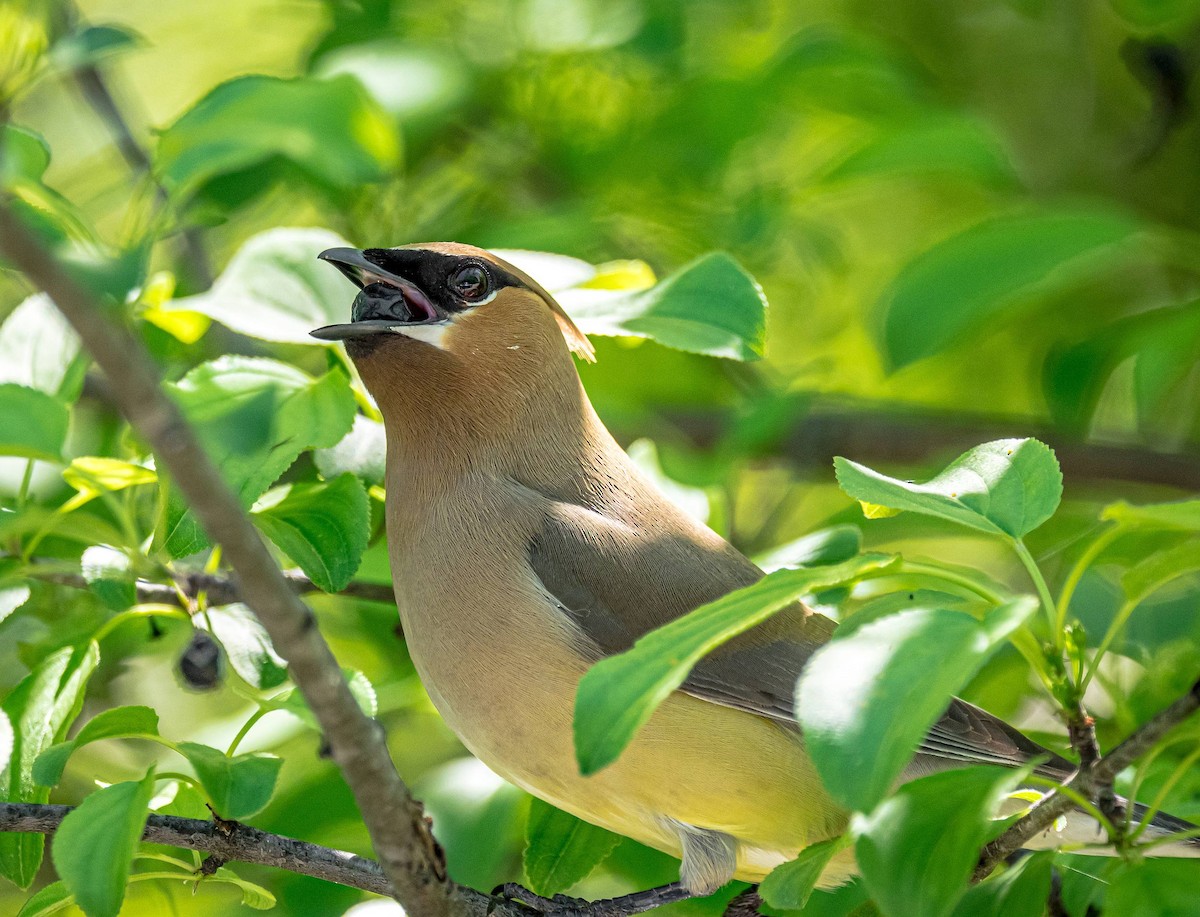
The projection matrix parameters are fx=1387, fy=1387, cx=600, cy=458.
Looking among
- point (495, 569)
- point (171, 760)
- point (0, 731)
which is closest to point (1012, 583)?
point (495, 569)

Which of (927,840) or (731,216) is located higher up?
(927,840)

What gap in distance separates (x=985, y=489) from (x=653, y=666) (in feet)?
2.21

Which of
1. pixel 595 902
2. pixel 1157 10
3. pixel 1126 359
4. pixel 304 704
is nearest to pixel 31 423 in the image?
pixel 304 704

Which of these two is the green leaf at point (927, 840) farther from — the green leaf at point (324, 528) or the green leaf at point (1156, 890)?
the green leaf at point (324, 528)

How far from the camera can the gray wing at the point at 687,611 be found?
304 cm

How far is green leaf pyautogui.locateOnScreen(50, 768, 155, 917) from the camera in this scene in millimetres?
2189

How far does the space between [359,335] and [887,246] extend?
403 cm

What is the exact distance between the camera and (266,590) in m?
1.67

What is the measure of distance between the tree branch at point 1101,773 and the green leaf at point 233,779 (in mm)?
1300

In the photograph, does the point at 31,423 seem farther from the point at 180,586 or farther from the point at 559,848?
the point at 559,848

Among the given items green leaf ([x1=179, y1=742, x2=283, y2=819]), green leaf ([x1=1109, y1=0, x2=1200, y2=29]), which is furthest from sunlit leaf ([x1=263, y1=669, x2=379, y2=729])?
green leaf ([x1=1109, y1=0, x2=1200, y2=29])

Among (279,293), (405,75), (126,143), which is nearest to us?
(279,293)

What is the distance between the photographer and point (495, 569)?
3041 millimetres

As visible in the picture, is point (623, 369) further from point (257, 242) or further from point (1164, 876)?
point (1164, 876)
